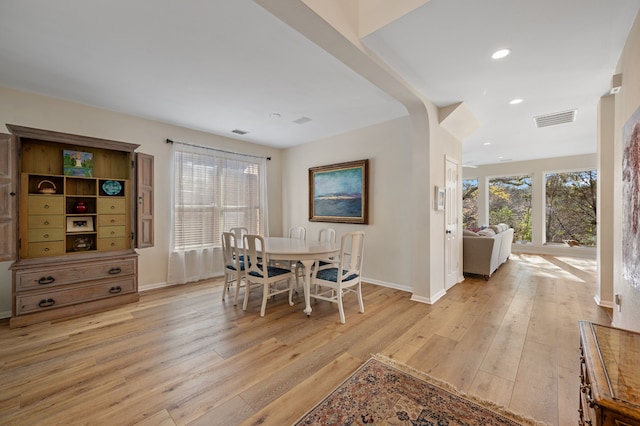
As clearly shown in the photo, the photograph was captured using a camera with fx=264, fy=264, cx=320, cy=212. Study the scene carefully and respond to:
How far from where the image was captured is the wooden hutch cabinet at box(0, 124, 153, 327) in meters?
2.73

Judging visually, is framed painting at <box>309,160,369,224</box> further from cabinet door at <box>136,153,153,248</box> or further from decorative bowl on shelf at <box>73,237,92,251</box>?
decorative bowl on shelf at <box>73,237,92,251</box>

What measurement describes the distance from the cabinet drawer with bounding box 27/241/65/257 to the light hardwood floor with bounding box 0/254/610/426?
764mm

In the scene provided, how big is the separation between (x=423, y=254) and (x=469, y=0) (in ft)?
8.52

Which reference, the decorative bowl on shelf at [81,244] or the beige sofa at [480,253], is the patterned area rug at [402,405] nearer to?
the beige sofa at [480,253]

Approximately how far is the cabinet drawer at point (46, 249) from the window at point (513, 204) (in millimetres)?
9770

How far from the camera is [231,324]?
2.80 m

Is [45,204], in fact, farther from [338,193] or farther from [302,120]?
[338,193]

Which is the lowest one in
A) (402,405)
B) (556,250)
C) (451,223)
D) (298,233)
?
(402,405)

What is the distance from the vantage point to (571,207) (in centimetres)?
700

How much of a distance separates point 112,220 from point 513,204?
31.3 ft

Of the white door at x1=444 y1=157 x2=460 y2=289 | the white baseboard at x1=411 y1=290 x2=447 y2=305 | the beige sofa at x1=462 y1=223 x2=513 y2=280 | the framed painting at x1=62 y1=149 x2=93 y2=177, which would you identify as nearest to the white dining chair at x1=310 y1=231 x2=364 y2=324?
the white baseboard at x1=411 y1=290 x2=447 y2=305

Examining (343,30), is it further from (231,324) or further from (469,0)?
(231,324)

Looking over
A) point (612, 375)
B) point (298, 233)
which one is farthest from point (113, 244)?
point (612, 375)

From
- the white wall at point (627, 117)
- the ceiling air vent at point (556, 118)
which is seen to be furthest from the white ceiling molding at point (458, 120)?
the white wall at point (627, 117)
